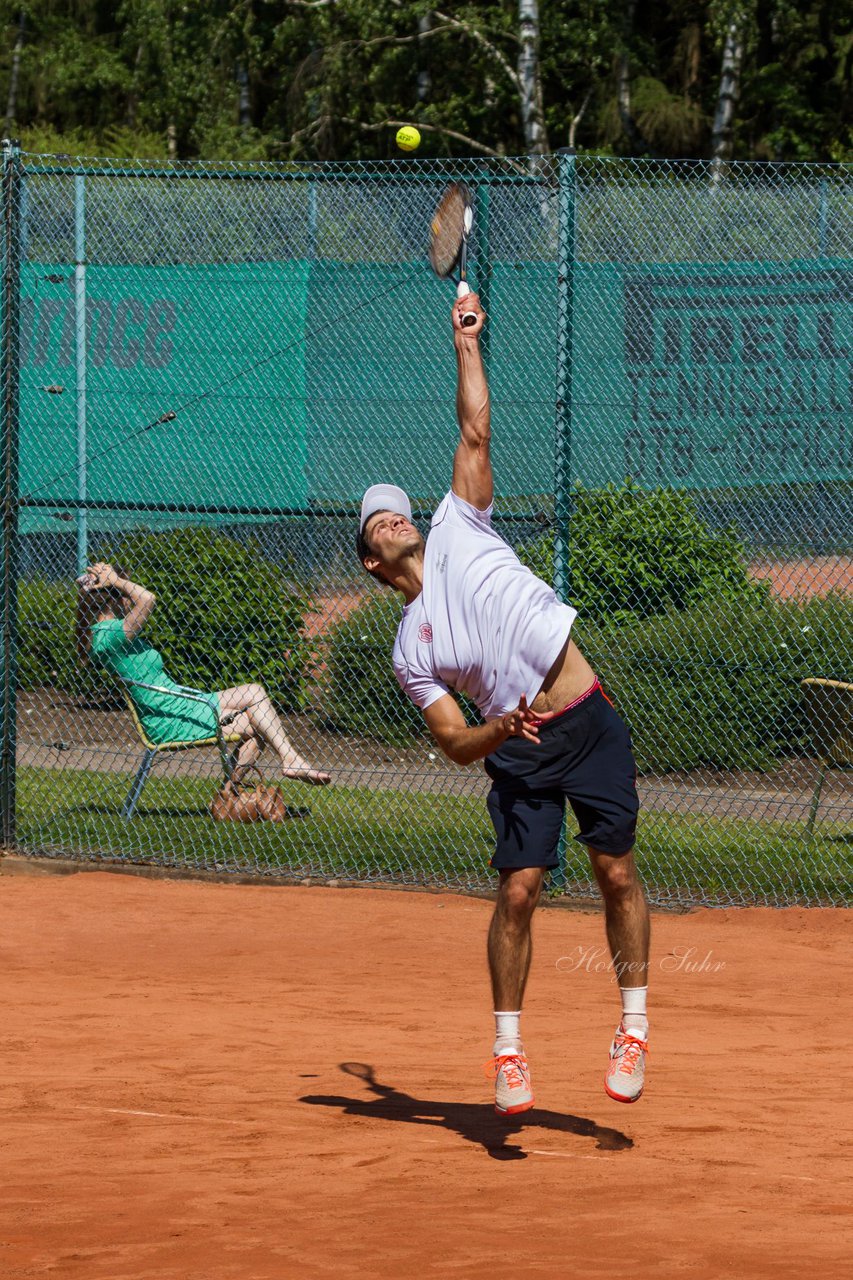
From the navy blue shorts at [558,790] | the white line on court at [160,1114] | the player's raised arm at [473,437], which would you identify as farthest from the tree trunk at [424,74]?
the white line on court at [160,1114]

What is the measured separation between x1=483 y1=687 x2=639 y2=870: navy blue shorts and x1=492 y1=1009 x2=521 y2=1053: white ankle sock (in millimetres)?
410

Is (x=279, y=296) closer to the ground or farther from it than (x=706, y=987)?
farther from it

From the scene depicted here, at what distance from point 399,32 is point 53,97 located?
390 inches

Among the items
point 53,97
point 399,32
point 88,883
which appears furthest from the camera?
point 53,97

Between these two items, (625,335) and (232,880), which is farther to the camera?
(625,335)

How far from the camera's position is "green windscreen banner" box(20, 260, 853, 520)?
10.3 m

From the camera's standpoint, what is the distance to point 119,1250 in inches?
161

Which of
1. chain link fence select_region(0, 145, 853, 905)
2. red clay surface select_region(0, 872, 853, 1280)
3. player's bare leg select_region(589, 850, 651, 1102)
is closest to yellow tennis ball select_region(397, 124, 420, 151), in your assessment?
chain link fence select_region(0, 145, 853, 905)

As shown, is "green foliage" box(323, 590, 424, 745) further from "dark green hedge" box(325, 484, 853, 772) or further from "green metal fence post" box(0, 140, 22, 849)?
"green metal fence post" box(0, 140, 22, 849)

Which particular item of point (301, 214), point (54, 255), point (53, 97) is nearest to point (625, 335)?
point (301, 214)

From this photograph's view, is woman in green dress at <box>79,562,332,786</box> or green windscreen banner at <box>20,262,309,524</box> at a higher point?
green windscreen banner at <box>20,262,309,524</box>

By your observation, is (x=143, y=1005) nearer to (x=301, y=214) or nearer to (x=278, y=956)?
(x=278, y=956)

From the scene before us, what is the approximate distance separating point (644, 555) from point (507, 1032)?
223 inches

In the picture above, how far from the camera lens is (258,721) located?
9141mm
